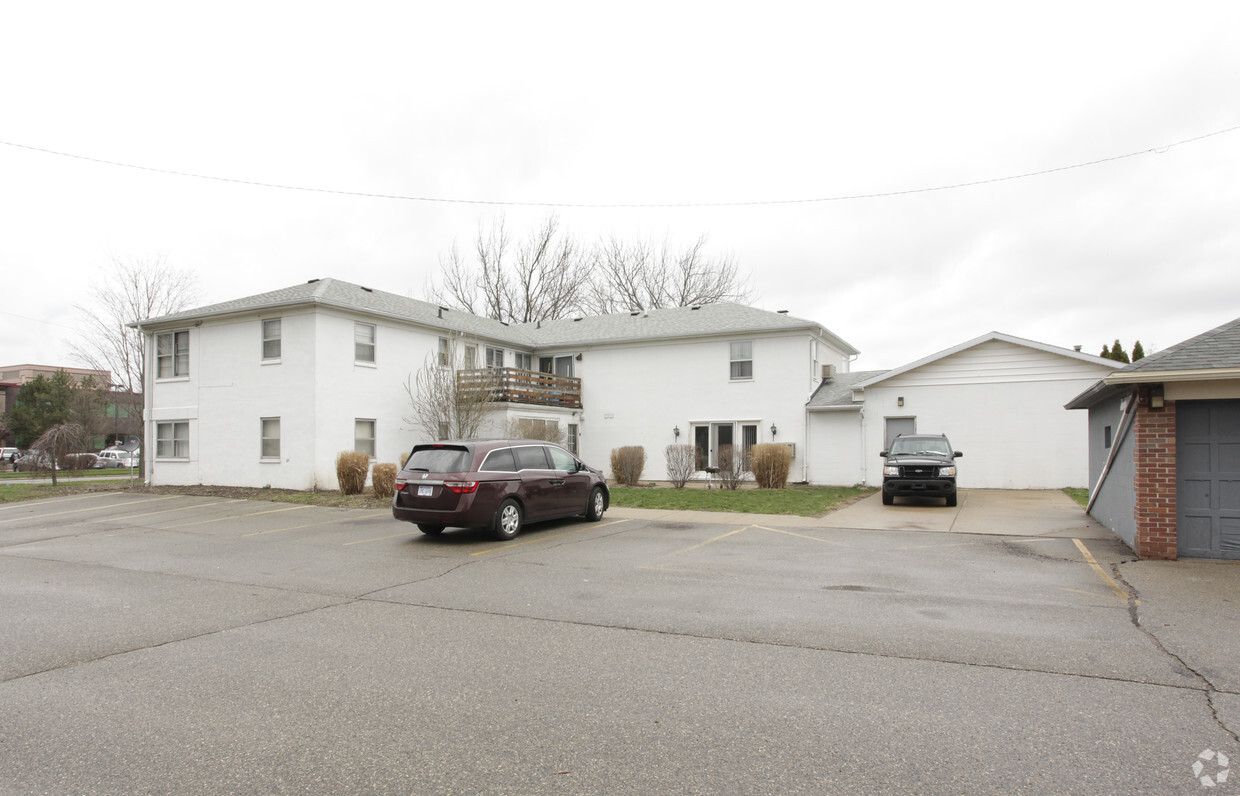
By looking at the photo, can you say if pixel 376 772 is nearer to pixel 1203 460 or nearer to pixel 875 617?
pixel 875 617

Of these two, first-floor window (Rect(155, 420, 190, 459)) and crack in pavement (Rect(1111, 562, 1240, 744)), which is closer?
crack in pavement (Rect(1111, 562, 1240, 744))

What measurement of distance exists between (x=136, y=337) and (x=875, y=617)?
3627 cm

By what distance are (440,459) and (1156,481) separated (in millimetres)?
10295

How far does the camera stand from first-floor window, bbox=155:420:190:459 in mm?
23141

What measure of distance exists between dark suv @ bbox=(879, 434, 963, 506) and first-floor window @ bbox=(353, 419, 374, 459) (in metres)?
14.7

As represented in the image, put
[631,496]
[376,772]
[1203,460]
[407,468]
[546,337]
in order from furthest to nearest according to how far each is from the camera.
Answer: [546,337] < [631,496] < [407,468] < [1203,460] < [376,772]

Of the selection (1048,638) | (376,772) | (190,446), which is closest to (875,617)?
(1048,638)

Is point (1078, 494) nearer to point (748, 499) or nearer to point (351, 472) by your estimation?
point (748, 499)

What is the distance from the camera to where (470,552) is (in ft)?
35.4

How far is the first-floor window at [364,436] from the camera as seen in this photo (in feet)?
71.3

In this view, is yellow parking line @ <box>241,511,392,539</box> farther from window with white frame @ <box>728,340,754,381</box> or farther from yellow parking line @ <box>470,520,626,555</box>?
window with white frame @ <box>728,340,754,381</box>

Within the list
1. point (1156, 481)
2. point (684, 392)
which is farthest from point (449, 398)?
point (1156, 481)

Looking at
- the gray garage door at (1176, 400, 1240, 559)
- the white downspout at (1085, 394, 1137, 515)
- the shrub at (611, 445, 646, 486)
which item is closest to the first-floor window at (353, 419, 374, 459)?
the shrub at (611, 445, 646, 486)

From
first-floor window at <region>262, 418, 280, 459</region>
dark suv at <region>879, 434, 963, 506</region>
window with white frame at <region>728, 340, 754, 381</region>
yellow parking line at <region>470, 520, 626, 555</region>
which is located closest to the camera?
yellow parking line at <region>470, 520, 626, 555</region>
